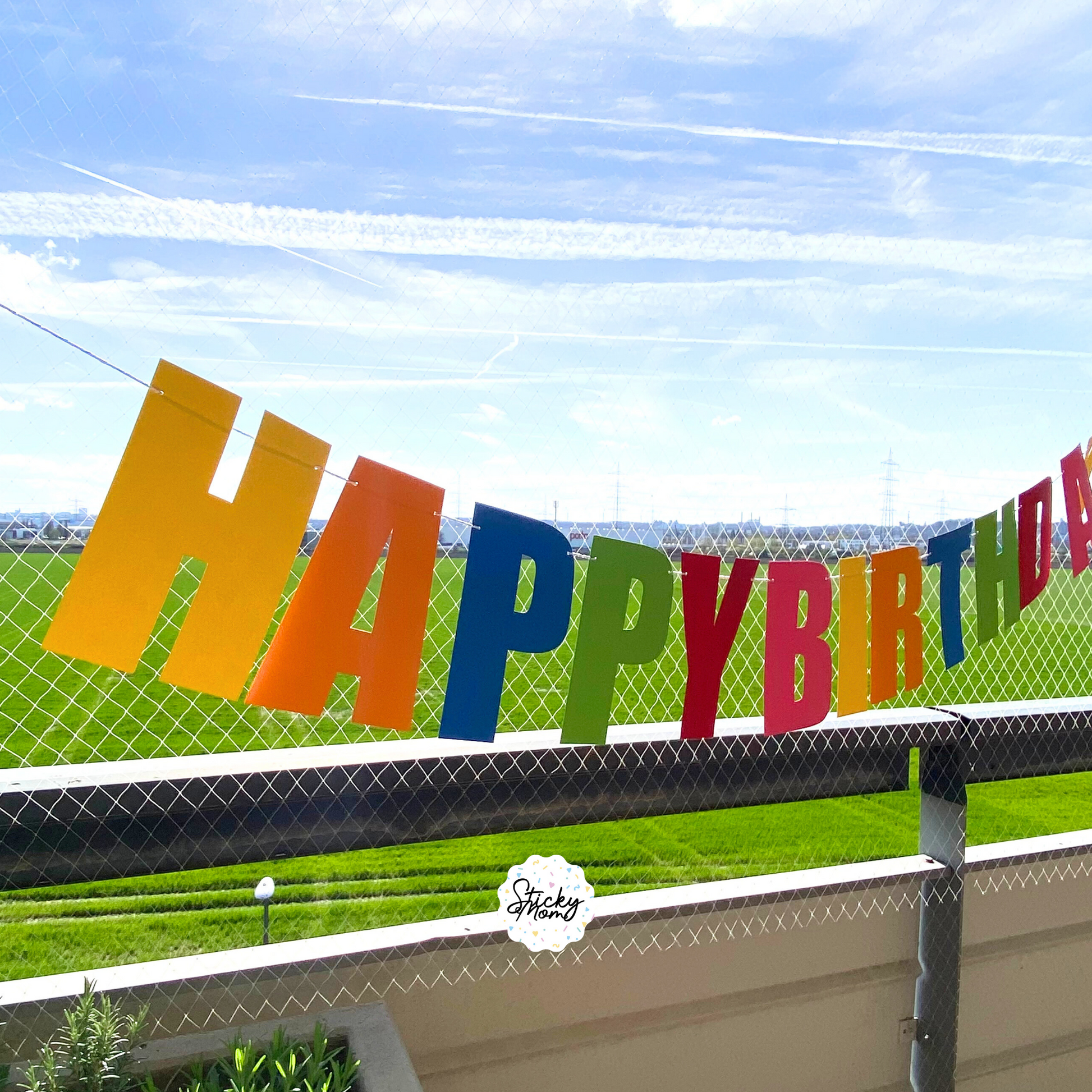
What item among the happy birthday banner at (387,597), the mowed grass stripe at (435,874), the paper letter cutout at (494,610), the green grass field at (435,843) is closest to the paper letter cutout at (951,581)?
the happy birthday banner at (387,597)

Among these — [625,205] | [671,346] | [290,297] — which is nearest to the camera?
[290,297]

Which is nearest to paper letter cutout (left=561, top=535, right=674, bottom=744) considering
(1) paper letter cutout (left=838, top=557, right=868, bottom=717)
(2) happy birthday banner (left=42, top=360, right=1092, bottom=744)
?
(2) happy birthday banner (left=42, top=360, right=1092, bottom=744)

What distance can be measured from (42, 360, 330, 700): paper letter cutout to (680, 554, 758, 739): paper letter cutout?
658 mm

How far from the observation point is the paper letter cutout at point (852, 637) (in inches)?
59.4

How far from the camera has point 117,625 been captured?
3.27 ft

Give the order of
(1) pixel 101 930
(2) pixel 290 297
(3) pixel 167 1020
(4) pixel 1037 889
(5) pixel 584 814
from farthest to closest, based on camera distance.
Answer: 1. (1) pixel 101 930
2. (4) pixel 1037 889
3. (2) pixel 290 297
4. (5) pixel 584 814
5. (3) pixel 167 1020

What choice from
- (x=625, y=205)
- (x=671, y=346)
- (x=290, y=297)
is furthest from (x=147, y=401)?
(x=625, y=205)

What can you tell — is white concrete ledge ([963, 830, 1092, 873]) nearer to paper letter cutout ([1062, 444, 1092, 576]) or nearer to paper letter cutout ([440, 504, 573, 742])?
paper letter cutout ([1062, 444, 1092, 576])

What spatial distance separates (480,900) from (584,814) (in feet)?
11.4

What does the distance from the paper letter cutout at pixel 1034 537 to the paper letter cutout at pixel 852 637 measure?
522mm

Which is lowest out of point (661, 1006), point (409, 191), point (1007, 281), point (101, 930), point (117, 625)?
point (101, 930)

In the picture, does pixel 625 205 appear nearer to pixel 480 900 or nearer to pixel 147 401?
pixel 147 401

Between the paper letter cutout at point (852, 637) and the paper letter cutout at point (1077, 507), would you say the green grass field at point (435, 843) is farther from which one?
the paper letter cutout at point (1077, 507)

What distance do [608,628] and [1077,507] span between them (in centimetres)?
134
